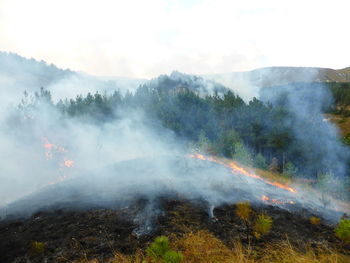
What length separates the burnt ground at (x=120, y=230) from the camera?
36.4ft

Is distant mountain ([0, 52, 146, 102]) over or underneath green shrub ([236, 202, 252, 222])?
over

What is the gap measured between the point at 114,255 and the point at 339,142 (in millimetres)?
59333

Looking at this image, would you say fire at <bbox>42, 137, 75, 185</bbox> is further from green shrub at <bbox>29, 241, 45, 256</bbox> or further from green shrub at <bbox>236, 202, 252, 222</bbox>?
green shrub at <bbox>236, 202, 252, 222</bbox>

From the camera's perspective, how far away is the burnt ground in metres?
11.1

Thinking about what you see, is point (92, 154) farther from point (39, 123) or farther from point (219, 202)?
point (219, 202)

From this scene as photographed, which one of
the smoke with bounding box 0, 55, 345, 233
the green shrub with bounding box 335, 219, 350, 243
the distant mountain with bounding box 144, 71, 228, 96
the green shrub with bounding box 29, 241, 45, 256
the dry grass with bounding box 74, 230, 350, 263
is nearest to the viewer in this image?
the dry grass with bounding box 74, 230, 350, 263

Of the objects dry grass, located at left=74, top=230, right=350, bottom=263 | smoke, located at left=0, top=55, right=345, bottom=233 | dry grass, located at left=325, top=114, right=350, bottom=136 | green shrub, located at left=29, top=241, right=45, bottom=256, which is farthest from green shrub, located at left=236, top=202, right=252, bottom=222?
dry grass, located at left=325, top=114, right=350, bottom=136

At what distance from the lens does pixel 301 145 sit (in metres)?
55.4

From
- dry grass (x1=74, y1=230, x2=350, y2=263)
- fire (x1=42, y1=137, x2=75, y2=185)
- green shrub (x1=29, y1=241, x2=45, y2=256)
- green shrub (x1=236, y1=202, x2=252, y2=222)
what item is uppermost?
dry grass (x1=74, y1=230, x2=350, y2=263)

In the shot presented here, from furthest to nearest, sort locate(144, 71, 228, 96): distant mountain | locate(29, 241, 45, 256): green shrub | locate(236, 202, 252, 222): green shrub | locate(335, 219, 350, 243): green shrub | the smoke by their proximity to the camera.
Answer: locate(144, 71, 228, 96): distant mountain
the smoke
locate(236, 202, 252, 222): green shrub
locate(29, 241, 45, 256): green shrub
locate(335, 219, 350, 243): green shrub

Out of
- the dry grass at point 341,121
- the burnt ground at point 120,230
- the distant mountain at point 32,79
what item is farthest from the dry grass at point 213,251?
the distant mountain at point 32,79

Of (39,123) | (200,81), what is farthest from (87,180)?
(200,81)

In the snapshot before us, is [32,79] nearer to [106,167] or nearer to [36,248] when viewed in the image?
[106,167]

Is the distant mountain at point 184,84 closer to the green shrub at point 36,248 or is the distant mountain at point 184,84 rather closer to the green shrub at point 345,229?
the green shrub at point 36,248
